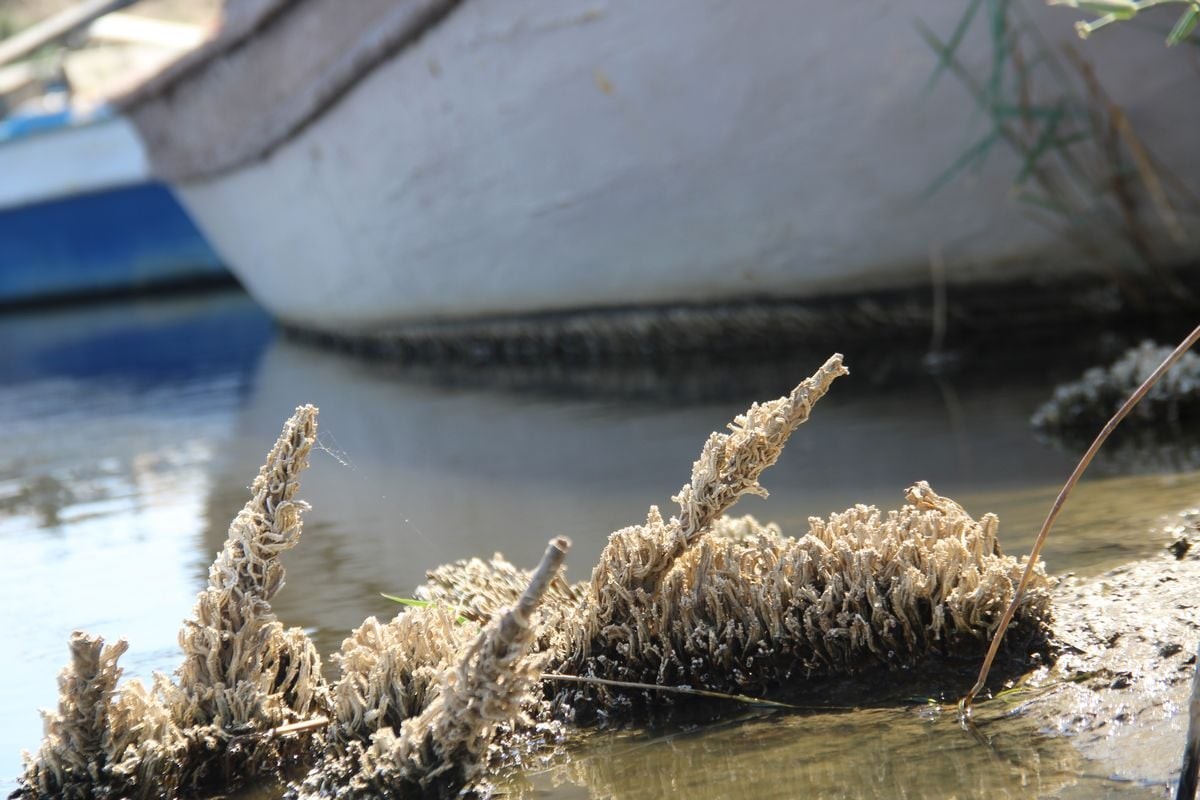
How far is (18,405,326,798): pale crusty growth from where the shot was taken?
1.56m

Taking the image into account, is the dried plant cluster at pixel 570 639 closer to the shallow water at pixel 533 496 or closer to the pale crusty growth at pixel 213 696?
the pale crusty growth at pixel 213 696

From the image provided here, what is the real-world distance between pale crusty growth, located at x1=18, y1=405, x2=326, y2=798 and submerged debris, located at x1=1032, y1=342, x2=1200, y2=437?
2042 millimetres

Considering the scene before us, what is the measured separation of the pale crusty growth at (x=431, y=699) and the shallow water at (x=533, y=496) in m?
0.13

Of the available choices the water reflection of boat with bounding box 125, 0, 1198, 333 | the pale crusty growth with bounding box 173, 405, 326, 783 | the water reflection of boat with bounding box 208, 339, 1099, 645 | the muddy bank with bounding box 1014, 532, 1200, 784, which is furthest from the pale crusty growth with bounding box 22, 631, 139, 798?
the water reflection of boat with bounding box 125, 0, 1198, 333

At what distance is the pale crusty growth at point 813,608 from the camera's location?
1688mm

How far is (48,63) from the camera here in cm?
1253

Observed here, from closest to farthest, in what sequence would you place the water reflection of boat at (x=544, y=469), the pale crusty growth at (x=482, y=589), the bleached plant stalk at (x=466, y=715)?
the bleached plant stalk at (x=466, y=715), the pale crusty growth at (x=482, y=589), the water reflection of boat at (x=544, y=469)

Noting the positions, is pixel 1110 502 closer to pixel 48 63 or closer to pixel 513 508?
pixel 513 508

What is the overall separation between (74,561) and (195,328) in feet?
19.0

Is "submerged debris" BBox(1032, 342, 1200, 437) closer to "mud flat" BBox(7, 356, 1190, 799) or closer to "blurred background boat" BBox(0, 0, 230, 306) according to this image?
"mud flat" BBox(7, 356, 1190, 799)

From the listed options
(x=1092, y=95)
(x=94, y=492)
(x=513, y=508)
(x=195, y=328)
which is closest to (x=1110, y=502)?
(x=513, y=508)

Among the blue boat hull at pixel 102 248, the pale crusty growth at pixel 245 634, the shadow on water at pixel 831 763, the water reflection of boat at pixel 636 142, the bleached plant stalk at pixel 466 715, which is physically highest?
the blue boat hull at pixel 102 248

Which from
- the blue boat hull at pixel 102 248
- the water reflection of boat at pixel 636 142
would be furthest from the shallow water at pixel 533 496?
the blue boat hull at pixel 102 248

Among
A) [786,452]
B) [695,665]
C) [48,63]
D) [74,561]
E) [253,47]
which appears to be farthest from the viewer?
[48,63]
